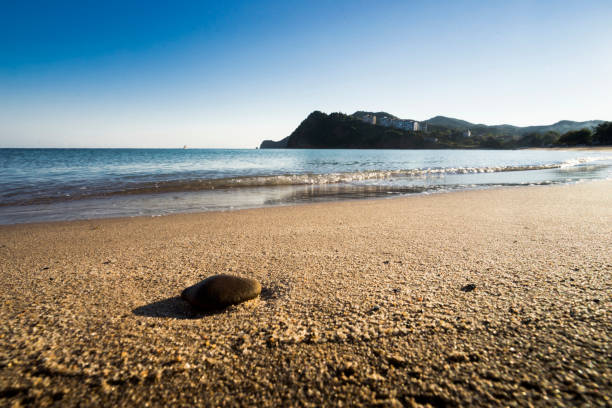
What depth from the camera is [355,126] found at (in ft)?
440

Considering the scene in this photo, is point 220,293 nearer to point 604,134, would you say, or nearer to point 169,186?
point 169,186

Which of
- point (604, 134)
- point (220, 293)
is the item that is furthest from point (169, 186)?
point (604, 134)

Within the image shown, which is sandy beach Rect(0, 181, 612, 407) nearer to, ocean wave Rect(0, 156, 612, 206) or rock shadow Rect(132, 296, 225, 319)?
rock shadow Rect(132, 296, 225, 319)

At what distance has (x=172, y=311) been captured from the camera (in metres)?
2.57

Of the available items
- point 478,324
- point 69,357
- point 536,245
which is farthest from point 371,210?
point 69,357

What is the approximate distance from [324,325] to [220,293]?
0.99m

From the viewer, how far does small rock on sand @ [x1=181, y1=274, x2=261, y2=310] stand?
2.54m

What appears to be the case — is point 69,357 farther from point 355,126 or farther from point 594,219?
point 355,126

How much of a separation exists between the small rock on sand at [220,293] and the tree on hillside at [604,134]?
113 metres

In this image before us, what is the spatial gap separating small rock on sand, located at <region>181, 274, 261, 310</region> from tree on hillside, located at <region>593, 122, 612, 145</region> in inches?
4450

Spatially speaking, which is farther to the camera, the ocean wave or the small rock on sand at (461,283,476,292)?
the ocean wave

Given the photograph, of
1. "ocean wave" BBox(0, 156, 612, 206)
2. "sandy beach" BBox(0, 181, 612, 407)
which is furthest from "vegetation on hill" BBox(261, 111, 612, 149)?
"sandy beach" BBox(0, 181, 612, 407)

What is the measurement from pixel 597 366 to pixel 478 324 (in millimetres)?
630

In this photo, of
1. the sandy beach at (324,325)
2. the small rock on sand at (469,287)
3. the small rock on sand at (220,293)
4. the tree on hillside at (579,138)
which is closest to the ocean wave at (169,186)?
the sandy beach at (324,325)
